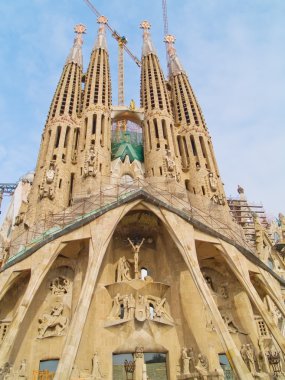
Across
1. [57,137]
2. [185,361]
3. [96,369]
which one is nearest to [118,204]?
[96,369]

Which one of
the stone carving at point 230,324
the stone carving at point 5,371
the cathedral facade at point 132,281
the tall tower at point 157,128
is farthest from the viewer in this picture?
the tall tower at point 157,128

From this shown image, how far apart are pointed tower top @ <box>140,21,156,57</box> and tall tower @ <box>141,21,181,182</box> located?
142 centimetres

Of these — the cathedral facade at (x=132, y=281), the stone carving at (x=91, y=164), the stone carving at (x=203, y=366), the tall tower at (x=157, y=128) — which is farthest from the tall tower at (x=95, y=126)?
the stone carving at (x=203, y=366)

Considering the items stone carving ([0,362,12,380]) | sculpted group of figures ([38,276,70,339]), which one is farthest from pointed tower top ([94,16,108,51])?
stone carving ([0,362,12,380])

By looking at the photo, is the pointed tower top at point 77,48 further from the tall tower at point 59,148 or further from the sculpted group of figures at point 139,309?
the sculpted group of figures at point 139,309

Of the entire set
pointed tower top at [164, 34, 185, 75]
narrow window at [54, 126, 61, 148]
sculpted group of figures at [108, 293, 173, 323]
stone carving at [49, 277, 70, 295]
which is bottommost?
sculpted group of figures at [108, 293, 173, 323]

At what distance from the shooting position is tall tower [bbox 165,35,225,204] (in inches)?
787

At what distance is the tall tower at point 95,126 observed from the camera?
1906 cm

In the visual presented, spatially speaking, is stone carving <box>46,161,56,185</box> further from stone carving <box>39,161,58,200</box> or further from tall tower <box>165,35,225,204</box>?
tall tower <box>165,35,225,204</box>

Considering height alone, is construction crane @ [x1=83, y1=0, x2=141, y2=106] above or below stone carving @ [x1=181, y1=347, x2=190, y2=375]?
above

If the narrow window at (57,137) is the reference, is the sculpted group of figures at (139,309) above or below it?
below

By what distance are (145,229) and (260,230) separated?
989 centimetres

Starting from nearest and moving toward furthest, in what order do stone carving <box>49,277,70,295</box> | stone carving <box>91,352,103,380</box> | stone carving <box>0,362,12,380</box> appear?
stone carving <box>0,362,12,380</box>, stone carving <box>91,352,103,380</box>, stone carving <box>49,277,70,295</box>

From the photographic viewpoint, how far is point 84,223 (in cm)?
1512
